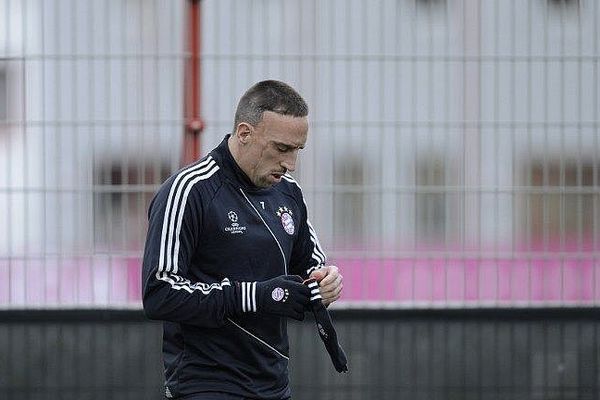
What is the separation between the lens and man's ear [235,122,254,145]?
4469 mm

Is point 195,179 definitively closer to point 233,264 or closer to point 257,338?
point 233,264

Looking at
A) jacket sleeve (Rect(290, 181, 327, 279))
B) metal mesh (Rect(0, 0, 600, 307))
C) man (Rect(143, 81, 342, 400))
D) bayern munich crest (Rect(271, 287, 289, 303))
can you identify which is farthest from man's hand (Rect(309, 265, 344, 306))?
metal mesh (Rect(0, 0, 600, 307))

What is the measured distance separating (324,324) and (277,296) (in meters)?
0.28

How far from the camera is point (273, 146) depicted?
4.44m

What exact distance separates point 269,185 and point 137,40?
3.21 metres

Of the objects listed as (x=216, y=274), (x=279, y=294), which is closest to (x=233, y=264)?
(x=216, y=274)

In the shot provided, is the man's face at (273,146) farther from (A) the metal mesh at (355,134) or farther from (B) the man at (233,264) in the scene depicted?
(A) the metal mesh at (355,134)

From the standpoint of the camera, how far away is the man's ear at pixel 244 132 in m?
4.47

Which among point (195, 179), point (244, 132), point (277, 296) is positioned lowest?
point (277, 296)

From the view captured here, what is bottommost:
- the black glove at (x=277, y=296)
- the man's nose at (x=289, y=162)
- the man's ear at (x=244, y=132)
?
the black glove at (x=277, y=296)

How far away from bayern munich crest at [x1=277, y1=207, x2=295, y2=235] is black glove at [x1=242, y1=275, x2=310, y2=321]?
0.30m

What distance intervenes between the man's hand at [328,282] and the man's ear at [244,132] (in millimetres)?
444

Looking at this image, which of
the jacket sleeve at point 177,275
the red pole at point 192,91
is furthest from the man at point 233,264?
the red pole at point 192,91

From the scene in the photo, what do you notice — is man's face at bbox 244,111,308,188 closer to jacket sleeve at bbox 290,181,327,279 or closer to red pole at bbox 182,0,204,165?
jacket sleeve at bbox 290,181,327,279
